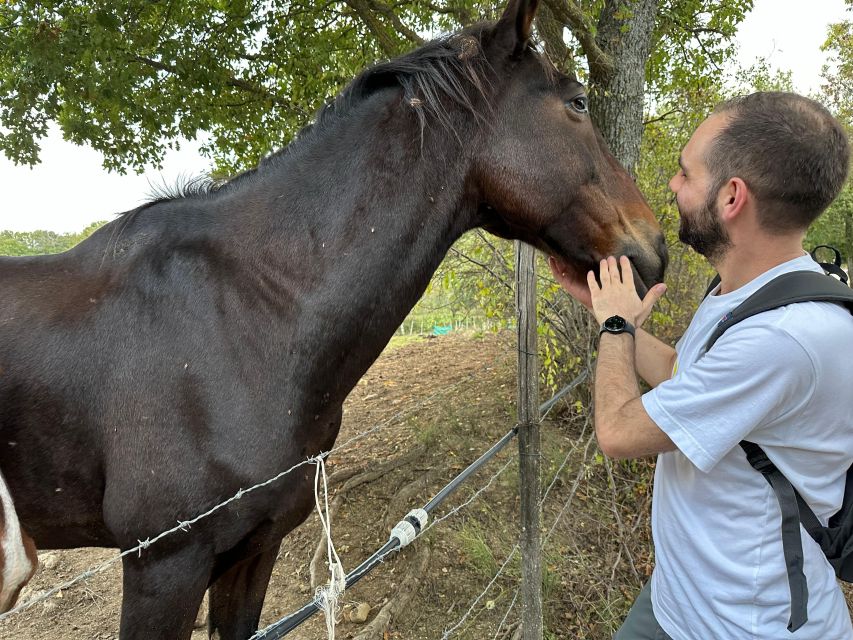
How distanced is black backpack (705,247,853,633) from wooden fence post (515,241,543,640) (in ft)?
4.61

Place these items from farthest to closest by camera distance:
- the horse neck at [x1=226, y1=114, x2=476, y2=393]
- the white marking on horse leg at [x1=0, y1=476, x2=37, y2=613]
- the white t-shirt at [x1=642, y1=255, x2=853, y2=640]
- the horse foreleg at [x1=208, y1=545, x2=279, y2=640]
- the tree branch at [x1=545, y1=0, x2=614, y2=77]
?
1. the tree branch at [x1=545, y1=0, x2=614, y2=77]
2. the horse foreleg at [x1=208, y1=545, x2=279, y2=640]
3. the horse neck at [x1=226, y1=114, x2=476, y2=393]
4. the white marking on horse leg at [x1=0, y1=476, x2=37, y2=613]
5. the white t-shirt at [x1=642, y1=255, x2=853, y2=640]

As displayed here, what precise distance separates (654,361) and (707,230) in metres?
0.61

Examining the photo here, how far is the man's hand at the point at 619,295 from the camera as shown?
1.55m

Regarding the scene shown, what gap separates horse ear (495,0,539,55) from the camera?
65.1 inches

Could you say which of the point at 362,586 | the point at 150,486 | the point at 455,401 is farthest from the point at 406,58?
the point at 455,401

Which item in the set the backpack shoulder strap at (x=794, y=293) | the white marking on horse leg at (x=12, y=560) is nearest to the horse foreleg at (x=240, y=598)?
the white marking on horse leg at (x=12, y=560)

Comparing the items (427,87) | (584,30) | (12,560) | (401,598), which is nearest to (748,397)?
(427,87)

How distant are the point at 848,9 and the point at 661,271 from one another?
13.4 m

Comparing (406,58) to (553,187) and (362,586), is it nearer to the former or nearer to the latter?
(553,187)

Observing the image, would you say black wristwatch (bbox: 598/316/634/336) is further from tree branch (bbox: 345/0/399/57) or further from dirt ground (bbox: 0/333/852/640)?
tree branch (bbox: 345/0/399/57)

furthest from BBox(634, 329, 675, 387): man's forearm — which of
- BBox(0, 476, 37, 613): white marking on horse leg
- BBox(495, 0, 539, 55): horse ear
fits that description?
BBox(0, 476, 37, 613): white marking on horse leg

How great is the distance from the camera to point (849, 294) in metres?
1.15

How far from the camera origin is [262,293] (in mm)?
1627

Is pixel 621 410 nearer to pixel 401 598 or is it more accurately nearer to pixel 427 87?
pixel 427 87
